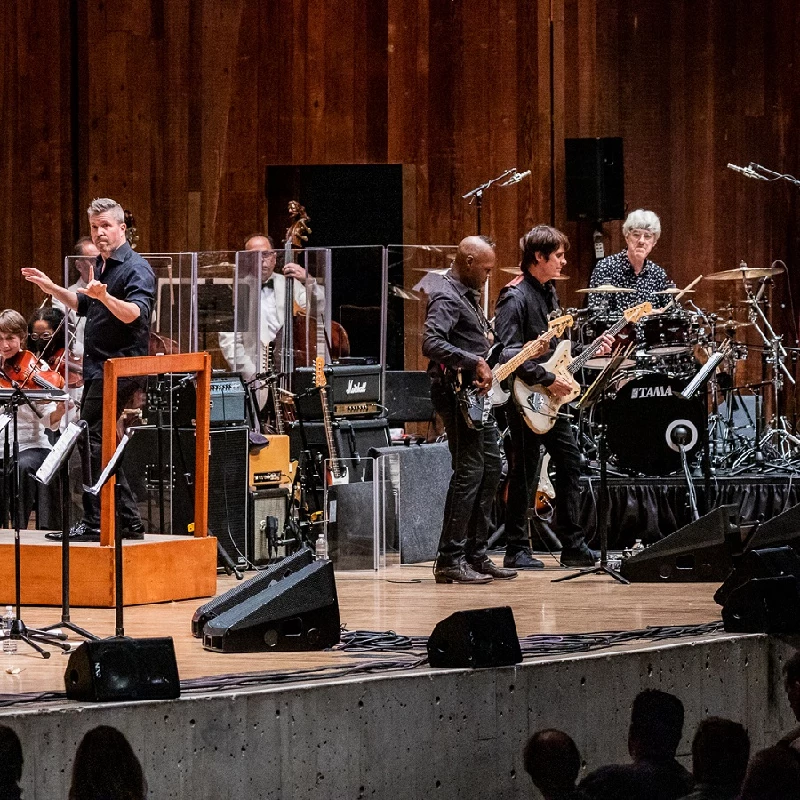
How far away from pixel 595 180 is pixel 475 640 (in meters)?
6.16

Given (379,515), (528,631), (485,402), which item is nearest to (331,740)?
(528,631)

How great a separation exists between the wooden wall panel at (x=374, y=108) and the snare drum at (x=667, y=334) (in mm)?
2108

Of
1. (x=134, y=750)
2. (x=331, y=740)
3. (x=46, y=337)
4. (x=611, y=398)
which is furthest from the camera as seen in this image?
(x=46, y=337)

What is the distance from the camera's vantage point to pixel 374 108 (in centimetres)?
1074

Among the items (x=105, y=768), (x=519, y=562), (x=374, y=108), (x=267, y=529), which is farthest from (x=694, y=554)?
(x=374, y=108)

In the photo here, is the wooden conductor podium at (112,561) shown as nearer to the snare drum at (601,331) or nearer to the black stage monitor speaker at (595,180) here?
the snare drum at (601,331)

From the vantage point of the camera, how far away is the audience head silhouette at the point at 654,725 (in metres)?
4.88

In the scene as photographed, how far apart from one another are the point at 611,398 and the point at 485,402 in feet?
5.74

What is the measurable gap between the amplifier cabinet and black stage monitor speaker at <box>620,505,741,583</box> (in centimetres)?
185

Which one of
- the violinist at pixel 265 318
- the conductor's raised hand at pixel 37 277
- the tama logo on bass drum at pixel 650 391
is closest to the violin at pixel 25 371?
the violinist at pixel 265 318

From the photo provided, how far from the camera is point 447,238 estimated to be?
10617 mm

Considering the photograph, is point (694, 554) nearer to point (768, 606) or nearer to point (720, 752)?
point (768, 606)

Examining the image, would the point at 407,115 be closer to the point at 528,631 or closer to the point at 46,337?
the point at 46,337

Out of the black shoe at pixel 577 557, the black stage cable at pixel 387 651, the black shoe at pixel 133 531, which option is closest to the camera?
the black stage cable at pixel 387 651
